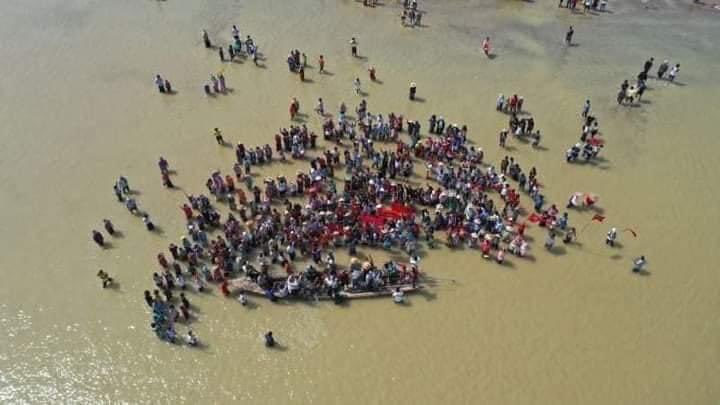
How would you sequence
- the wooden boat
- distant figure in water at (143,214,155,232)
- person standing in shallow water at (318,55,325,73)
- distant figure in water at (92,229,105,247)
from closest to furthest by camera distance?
1. the wooden boat
2. distant figure in water at (92,229,105,247)
3. distant figure in water at (143,214,155,232)
4. person standing in shallow water at (318,55,325,73)

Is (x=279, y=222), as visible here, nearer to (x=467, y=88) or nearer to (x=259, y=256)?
(x=259, y=256)

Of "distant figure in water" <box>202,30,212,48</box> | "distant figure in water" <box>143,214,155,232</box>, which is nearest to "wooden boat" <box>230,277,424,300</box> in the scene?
"distant figure in water" <box>143,214,155,232</box>

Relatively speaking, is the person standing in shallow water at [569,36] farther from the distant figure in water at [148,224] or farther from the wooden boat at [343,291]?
the distant figure in water at [148,224]

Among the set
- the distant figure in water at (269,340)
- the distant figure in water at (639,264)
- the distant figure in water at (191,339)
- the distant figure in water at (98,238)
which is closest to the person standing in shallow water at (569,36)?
the distant figure in water at (639,264)

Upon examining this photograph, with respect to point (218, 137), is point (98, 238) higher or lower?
lower

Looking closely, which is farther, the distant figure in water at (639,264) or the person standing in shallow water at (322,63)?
the person standing in shallow water at (322,63)

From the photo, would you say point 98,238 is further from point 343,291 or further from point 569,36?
point 569,36

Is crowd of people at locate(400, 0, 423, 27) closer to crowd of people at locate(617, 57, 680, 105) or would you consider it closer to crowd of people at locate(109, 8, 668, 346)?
crowd of people at locate(109, 8, 668, 346)

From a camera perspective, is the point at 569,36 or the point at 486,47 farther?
the point at 569,36

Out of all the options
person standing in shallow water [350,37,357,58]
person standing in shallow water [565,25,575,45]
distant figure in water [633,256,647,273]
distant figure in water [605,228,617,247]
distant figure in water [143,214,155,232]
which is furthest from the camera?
person standing in shallow water [565,25,575,45]

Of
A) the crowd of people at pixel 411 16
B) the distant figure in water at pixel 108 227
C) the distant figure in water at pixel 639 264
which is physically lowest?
the distant figure in water at pixel 108 227

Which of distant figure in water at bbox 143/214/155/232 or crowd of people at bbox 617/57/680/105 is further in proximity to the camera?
Result: crowd of people at bbox 617/57/680/105

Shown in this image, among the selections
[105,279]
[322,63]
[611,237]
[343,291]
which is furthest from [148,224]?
[611,237]
